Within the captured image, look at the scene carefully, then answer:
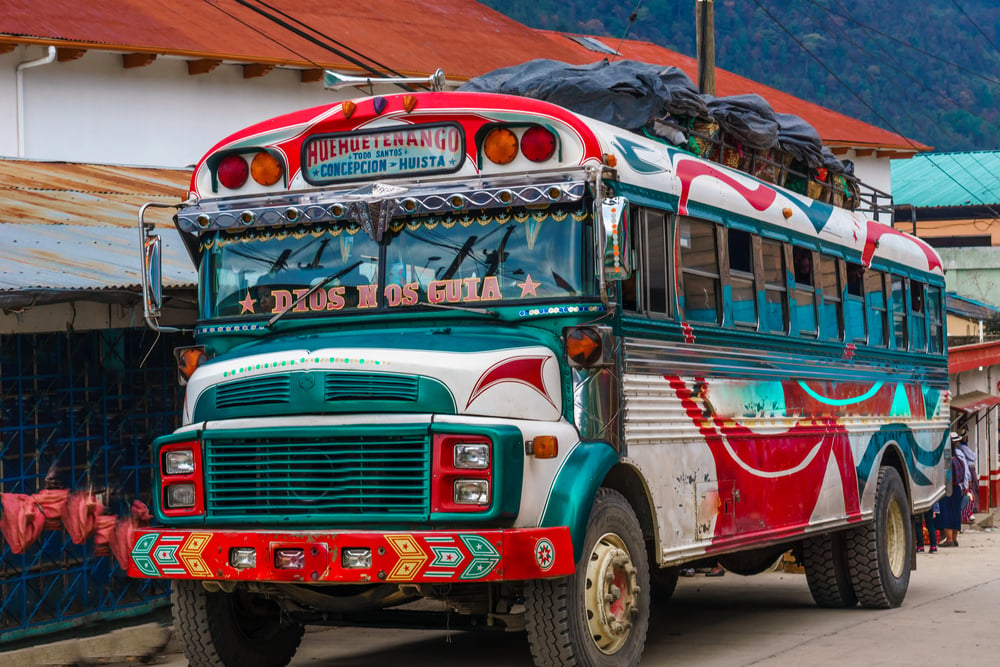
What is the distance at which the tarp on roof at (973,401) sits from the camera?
25578 millimetres

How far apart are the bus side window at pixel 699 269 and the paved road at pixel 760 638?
2064mm

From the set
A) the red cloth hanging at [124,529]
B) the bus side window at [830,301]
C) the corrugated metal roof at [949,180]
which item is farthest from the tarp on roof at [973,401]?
the corrugated metal roof at [949,180]

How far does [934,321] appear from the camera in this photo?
14570mm

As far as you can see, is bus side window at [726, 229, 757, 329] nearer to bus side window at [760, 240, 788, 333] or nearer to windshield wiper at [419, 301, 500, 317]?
bus side window at [760, 240, 788, 333]

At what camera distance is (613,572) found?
7.88 metres

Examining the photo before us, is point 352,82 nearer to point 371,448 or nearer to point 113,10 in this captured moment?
point 371,448

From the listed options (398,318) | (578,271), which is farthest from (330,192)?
(578,271)

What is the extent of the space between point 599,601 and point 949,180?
46.2 meters

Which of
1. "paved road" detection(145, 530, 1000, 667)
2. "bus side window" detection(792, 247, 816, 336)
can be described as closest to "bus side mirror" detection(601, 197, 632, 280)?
"paved road" detection(145, 530, 1000, 667)

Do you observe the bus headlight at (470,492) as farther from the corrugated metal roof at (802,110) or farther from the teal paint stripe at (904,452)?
the corrugated metal roof at (802,110)

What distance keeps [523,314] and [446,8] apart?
55.4ft

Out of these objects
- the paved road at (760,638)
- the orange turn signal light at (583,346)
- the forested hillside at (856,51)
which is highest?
the forested hillside at (856,51)

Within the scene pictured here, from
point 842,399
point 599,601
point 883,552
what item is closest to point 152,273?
point 599,601

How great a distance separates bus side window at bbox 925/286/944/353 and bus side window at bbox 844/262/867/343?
2.21 meters
